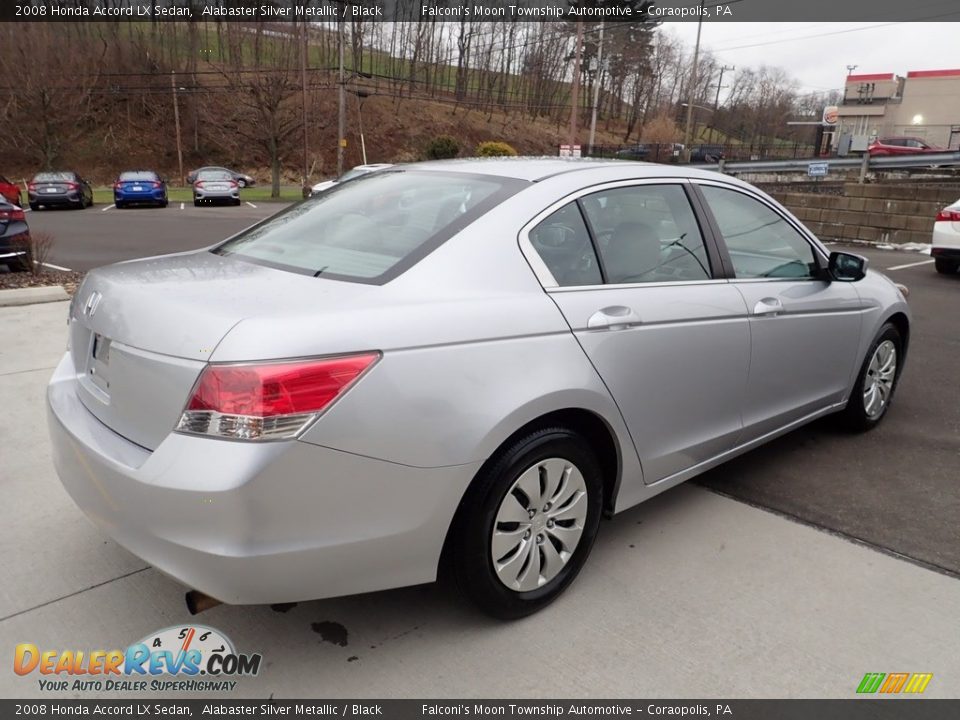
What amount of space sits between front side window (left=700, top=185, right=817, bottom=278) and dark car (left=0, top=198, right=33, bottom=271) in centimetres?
853

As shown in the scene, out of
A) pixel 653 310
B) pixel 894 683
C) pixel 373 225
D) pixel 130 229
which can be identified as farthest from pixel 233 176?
pixel 894 683

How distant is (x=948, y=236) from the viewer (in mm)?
11008

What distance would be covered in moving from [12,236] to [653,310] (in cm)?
872

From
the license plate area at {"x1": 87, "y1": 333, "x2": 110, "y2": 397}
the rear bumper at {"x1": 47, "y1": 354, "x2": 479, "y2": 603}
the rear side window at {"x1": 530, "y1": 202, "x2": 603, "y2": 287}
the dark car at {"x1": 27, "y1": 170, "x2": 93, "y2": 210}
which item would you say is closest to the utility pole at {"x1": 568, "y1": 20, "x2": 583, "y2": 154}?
the dark car at {"x1": 27, "y1": 170, "x2": 93, "y2": 210}

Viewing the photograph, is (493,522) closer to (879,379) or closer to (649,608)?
(649,608)

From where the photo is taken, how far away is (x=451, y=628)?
2555mm

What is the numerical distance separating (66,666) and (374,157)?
185 ft

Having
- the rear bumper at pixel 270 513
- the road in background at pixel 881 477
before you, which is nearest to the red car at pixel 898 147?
the road in background at pixel 881 477

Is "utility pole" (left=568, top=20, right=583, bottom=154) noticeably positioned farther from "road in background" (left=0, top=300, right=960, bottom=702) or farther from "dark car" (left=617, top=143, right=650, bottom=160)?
"road in background" (left=0, top=300, right=960, bottom=702)

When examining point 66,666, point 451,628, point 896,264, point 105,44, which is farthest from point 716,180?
point 105,44

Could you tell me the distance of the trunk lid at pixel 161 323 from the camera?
Answer: 79.8 inches

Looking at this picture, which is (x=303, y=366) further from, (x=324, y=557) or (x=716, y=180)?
(x=716, y=180)

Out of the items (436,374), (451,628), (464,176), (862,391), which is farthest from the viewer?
(862,391)

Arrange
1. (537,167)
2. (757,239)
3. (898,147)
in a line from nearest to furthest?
1. (537,167)
2. (757,239)
3. (898,147)
